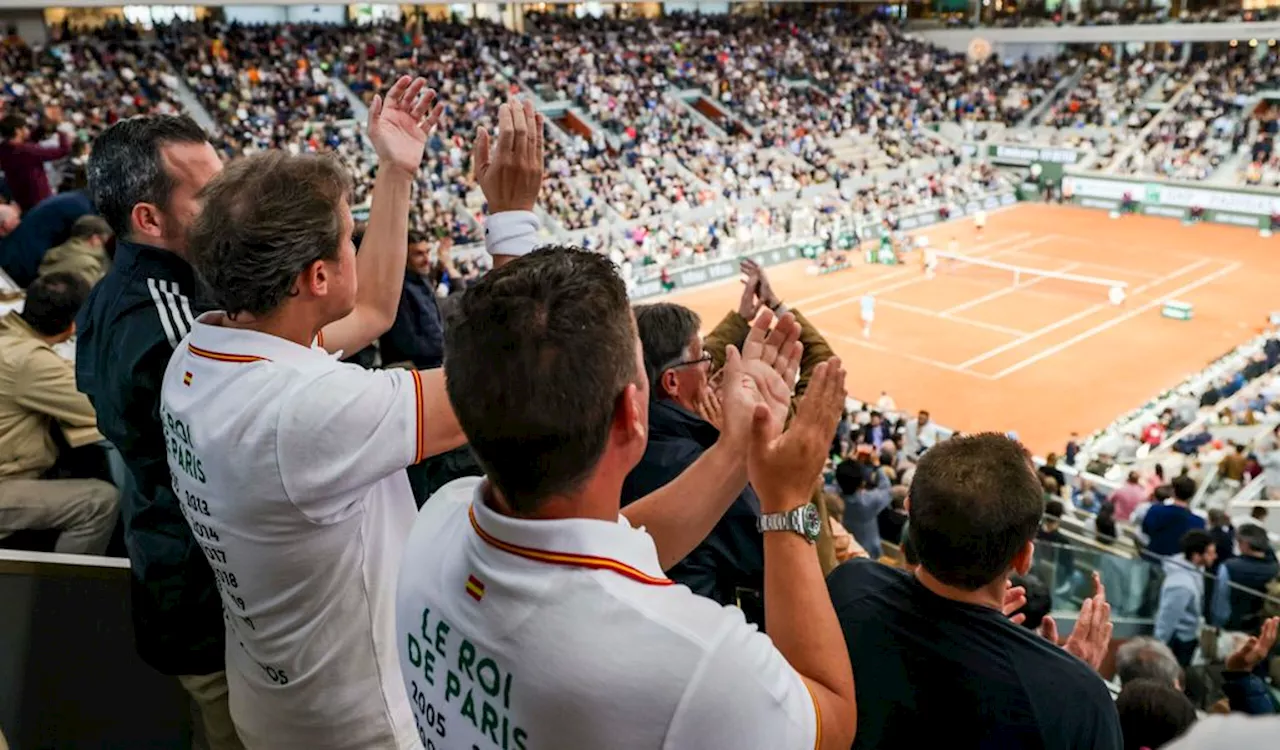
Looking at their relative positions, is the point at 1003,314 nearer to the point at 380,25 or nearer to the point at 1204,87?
the point at 1204,87

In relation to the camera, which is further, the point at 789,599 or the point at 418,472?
the point at 418,472

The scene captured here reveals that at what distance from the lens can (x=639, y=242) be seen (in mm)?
24359

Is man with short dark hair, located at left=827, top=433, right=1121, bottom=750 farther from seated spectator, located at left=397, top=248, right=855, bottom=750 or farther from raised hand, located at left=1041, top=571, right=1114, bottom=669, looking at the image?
seated spectator, located at left=397, top=248, right=855, bottom=750

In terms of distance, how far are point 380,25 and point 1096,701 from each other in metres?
34.8

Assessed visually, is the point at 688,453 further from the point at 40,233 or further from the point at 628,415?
the point at 40,233

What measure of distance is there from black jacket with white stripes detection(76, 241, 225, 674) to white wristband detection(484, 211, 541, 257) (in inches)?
29.5

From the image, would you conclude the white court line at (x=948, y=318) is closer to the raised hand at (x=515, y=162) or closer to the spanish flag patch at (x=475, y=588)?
the raised hand at (x=515, y=162)

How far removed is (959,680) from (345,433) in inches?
54.9

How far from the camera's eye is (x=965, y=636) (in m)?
2.12

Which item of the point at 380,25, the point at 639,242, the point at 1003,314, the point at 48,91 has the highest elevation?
the point at 380,25

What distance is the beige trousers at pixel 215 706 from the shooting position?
2627 millimetres

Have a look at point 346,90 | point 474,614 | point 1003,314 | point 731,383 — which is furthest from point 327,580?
point 346,90

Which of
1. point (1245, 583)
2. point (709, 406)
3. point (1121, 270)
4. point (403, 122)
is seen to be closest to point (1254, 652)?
point (1245, 583)

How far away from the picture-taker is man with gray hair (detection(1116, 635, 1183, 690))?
147 inches
